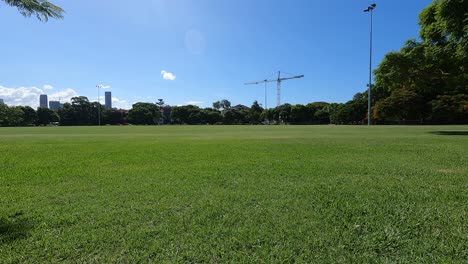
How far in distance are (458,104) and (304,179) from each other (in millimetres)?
68064

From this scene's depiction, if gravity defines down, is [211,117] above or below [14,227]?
above

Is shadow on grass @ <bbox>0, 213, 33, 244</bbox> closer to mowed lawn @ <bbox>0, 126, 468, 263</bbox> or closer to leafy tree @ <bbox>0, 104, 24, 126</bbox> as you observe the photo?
mowed lawn @ <bbox>0, 126, 468, 263</bbox>

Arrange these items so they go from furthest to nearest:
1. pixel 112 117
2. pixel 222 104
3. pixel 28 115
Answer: pixel 222 104, pixel 112 117, pixel 28 115

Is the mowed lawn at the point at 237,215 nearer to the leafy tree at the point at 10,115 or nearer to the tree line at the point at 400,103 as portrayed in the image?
the tree line at the point at 400,103

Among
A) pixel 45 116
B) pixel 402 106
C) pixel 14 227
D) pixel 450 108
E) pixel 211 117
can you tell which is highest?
pixel 402 106

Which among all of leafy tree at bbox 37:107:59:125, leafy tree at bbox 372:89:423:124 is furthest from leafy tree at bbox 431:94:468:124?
leafy tree at bbox 37:107:59:125

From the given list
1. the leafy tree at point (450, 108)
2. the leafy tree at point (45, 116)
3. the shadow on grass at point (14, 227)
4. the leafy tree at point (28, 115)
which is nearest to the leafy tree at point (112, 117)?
the leafy tree at point (45, 116)

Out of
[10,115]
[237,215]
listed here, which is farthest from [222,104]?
[237,215]

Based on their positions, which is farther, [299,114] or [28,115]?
[299,114]

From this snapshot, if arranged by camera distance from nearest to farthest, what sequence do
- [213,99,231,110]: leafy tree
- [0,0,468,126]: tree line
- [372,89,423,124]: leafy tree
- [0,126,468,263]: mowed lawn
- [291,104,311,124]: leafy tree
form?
[0,126,468,263]: mowed lawn
[0,0,468,126]: tree line
[372,89,423,124]: leafy tree
[291,104,311,124]: leafy tree
[213,99,231,110]: leafy tree

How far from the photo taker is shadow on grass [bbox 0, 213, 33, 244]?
357cm

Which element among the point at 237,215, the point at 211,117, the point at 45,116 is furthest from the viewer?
the point at 211,117

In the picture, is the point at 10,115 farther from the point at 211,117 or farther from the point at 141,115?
the point at 211,117

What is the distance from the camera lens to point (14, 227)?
3896 mm
